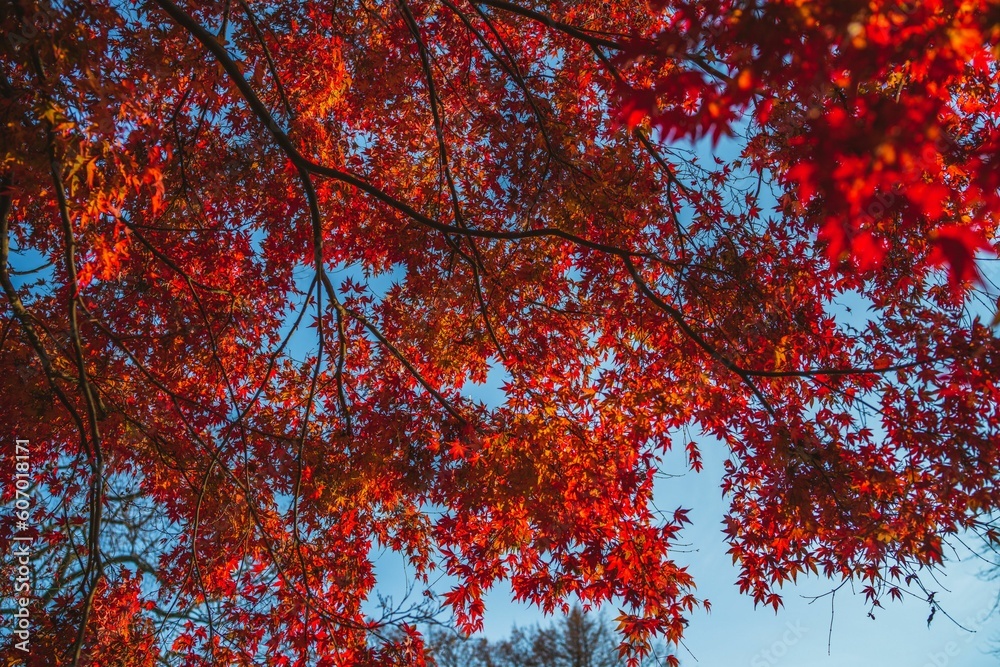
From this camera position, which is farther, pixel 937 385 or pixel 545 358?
pixel 545 358

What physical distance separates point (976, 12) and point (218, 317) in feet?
19.7

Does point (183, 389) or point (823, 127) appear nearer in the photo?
point (823, 127)

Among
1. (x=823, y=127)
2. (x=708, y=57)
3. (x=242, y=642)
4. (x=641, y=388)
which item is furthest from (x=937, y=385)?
(x=242, y=642)

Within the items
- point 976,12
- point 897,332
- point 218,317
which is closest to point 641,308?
point 897,332

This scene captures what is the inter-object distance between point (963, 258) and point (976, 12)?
1.74 meters

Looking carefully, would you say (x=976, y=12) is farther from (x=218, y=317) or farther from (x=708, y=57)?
(x=218, y=317)

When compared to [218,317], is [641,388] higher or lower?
lower

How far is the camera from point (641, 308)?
648 cm

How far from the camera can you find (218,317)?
584 cm

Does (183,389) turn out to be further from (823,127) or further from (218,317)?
(823,127)

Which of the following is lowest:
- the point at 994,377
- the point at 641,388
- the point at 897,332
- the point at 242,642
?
the point at 242,642

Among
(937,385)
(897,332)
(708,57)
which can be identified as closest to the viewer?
(708,57)

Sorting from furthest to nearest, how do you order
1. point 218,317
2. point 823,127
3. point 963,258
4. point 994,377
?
1. point 218,317
2. point 994,377
3. point 823,127
4. point 963,258

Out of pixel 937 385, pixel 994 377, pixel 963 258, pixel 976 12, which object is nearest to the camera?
pixel 963 258
